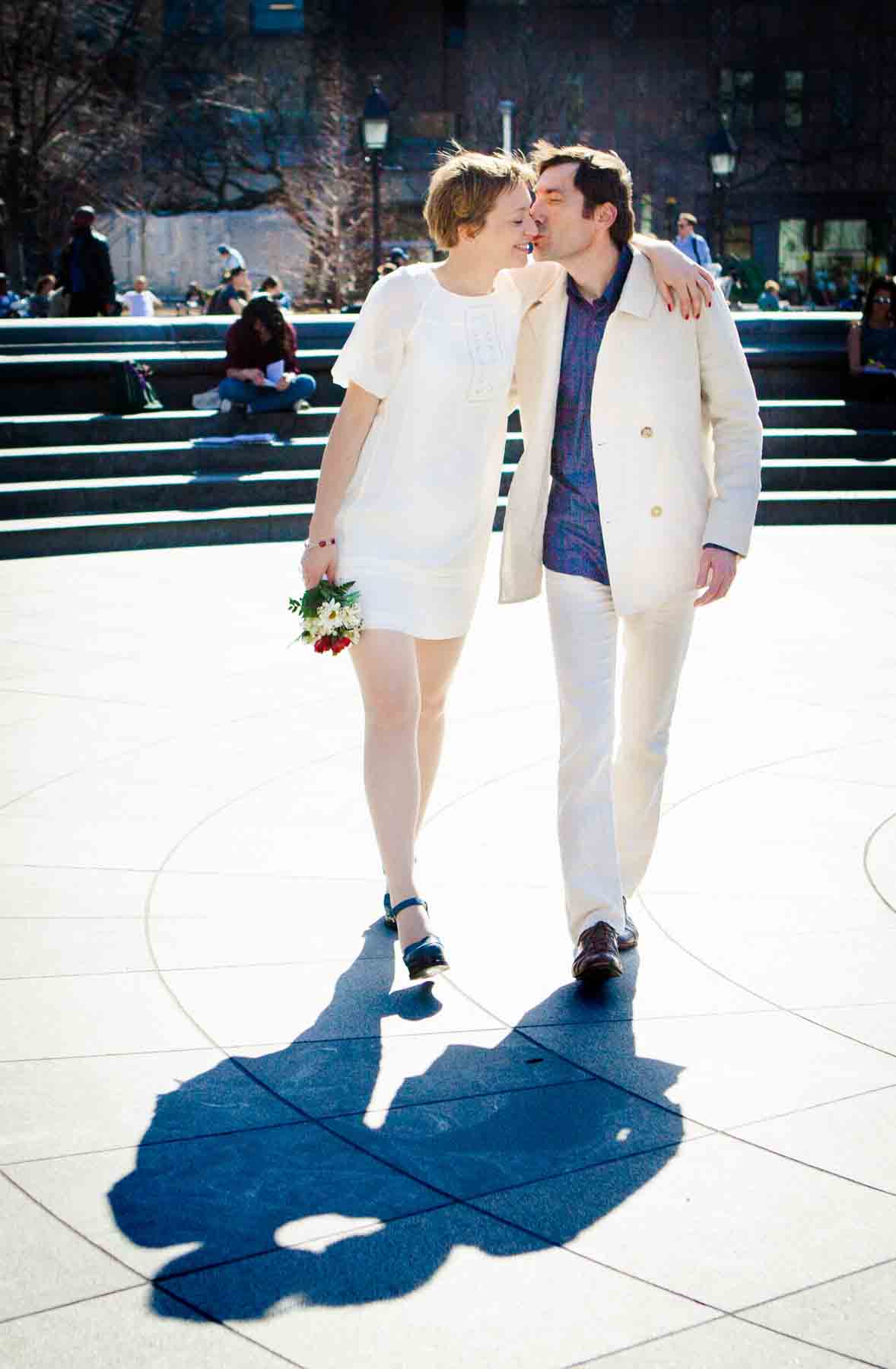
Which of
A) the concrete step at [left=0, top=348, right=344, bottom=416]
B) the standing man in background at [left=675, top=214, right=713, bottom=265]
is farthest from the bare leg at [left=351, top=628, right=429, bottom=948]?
the standing man in background at [left=675, top=214, right=713, bottom=265]

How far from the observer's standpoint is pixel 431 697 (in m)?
4.69

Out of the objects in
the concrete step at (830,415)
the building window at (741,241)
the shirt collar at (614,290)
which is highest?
the building window at (741,241)

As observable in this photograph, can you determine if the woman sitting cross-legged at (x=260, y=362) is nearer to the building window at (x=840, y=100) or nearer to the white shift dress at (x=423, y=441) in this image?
the white shift dress at (x=423, y=441)

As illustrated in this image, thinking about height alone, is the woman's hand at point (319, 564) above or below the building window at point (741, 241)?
below

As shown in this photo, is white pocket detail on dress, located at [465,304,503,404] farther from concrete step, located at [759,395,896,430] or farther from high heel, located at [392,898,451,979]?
concrete step, located at [759,395,896,430]

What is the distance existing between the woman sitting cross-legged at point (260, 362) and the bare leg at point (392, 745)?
10956 mm

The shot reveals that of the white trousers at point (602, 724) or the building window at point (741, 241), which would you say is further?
the building window at point (741, 241)

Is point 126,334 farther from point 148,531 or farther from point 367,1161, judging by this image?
point 367,1161

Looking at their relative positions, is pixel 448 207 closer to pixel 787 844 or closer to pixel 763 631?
pixel 787 844

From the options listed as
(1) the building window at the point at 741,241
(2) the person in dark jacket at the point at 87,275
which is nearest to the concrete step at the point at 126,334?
(2) the person in dark jacket at the point at 87,275

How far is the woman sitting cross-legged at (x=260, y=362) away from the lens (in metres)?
14.8

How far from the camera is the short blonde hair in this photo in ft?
13.9

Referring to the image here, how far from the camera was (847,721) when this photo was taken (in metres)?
6.82

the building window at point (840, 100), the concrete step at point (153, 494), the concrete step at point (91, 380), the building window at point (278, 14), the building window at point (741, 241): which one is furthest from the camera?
the building window at point (278, 14)
